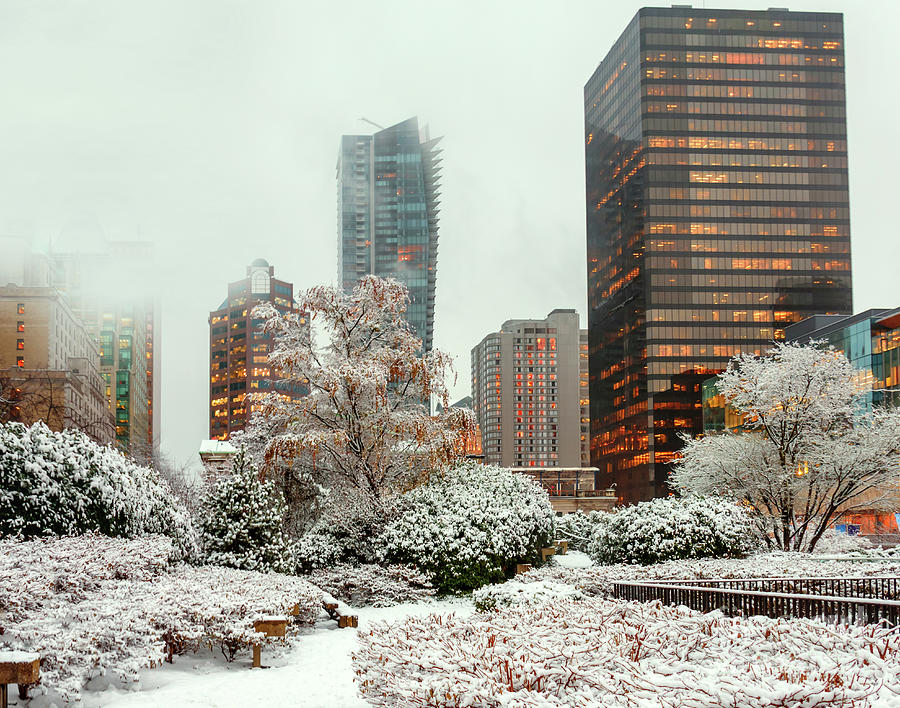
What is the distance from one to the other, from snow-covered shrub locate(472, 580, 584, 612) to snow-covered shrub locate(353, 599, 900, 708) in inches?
255

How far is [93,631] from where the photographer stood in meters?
8.38

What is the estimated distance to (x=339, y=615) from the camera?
15.1m

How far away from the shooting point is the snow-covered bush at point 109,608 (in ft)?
26.2

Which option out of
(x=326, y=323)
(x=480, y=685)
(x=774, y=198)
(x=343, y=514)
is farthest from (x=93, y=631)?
(x=774, y=198)

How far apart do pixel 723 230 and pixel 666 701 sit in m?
125

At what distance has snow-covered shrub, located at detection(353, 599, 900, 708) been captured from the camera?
513 cm

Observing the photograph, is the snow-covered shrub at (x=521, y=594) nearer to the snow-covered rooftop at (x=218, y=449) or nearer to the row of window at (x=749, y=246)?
the snow-covered rooftop at (x=218, y=449)

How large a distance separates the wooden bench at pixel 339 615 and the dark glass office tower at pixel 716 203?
10739 cm

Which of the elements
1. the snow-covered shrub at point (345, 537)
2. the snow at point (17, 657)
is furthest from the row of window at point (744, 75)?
the snow at point (17, 657)

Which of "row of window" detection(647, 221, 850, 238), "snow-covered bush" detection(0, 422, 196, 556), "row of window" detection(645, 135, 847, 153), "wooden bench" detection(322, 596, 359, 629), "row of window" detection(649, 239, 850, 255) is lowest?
"wooden bench" detection(322, 596, 359, 629)

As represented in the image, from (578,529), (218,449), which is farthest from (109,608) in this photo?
(578,529)

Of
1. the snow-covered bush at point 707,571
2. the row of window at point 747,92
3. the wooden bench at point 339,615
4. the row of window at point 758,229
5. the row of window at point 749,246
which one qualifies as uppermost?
the row of window at point 747,92

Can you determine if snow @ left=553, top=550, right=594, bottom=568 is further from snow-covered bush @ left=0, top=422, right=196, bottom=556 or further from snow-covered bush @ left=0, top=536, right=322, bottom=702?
snow-covered bush @ left=0, top=422, right=196, bottom=556

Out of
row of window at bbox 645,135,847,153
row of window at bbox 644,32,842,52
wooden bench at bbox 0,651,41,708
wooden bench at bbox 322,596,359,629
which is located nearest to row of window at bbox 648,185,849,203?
row of window at bbox 645,135,847,153
